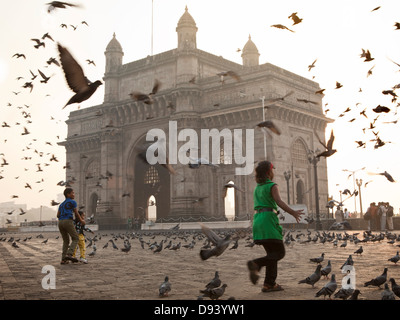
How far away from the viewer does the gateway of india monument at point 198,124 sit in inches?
1244

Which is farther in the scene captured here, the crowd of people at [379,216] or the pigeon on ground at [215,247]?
the crowd of people at [379,216]

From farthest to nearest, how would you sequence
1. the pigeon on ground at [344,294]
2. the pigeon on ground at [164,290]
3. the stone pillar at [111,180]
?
the stone pillar at [111,180] → the pigeon on ground at [164,290] → the pigeon on ground at [344,294]

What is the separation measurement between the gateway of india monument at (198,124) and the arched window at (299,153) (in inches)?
3.2

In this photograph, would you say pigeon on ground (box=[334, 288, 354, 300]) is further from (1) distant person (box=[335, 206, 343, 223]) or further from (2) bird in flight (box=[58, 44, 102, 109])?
(1) distant person (box=[335, 206, 343, 223])

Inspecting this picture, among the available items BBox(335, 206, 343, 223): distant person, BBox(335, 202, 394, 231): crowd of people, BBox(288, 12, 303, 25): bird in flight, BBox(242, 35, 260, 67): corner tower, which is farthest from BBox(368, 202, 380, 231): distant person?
BBox(242, 35, 260, 67): corner tower

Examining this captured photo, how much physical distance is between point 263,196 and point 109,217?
35106mm

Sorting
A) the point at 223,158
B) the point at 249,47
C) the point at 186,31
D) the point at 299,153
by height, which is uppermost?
the point at 249,47

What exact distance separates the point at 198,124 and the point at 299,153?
8.42 meters

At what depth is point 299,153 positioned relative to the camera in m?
34.5

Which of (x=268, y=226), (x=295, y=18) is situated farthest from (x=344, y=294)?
(x=295, y=18)

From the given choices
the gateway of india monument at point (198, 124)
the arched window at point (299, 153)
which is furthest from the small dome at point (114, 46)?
the arched window at point (299, 153)

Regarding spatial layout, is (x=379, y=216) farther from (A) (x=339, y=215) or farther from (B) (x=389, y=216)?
(A) (x=339, y=215)

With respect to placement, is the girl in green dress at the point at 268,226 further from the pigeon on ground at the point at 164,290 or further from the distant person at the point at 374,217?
the distant person at the point at 374,217
